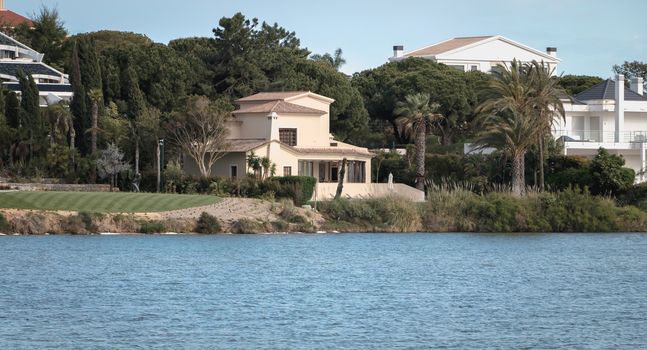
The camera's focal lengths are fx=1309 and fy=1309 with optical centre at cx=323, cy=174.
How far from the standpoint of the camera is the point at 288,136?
87.7 metres

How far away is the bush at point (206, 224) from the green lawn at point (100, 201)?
68.8 inches

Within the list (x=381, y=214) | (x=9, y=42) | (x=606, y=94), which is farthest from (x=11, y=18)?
(x=381, y=214)

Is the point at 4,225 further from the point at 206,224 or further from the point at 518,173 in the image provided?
the point at 518,173

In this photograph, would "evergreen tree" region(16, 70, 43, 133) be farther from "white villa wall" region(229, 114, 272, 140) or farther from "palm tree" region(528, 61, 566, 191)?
"palm tree" region(528, 61, 566, 191)

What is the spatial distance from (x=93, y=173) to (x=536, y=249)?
1239 inches

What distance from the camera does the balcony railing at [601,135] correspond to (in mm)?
90312

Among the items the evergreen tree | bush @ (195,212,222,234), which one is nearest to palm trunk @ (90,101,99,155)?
the evergreen tree

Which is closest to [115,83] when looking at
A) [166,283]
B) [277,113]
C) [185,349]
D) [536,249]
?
[277,113]

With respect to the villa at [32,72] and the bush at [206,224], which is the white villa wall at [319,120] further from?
the bush at [206,224]

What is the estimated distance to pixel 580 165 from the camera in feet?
258

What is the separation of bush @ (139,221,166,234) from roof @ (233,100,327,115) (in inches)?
918

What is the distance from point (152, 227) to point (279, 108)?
81.2 feet

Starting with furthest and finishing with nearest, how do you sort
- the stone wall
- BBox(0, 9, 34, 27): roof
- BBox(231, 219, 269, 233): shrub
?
BBox(0, 9, 34, 27): roof, the stone wall, BBox(231, 219, 269, 233): shrub

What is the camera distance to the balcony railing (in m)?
90.3
